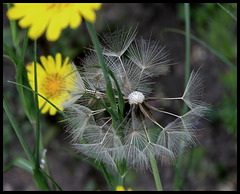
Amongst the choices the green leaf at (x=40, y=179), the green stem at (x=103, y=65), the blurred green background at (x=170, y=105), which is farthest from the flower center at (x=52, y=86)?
the blurred green background at (x=170, y=105)

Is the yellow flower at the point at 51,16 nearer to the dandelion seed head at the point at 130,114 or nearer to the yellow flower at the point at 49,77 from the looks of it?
the dandelion seed head at the point at 130,114

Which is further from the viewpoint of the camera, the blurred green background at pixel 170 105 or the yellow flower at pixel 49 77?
the blurred green background at pixel 170 105

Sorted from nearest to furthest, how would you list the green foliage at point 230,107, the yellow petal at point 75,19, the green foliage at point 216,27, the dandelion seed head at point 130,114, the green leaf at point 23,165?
the yellow petal at point 75,19, the dandelion seed head at point 130,114, the green leaf at point 23,165, the green foliage at point 230,107, the green foliage at point 216,27

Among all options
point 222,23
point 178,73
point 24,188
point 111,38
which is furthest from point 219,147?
point 111,38

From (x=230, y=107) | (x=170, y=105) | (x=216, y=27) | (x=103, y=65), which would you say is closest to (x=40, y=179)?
(x=103, y=65)

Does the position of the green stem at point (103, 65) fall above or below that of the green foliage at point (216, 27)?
below

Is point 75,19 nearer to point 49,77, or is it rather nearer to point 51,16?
point 51,16
